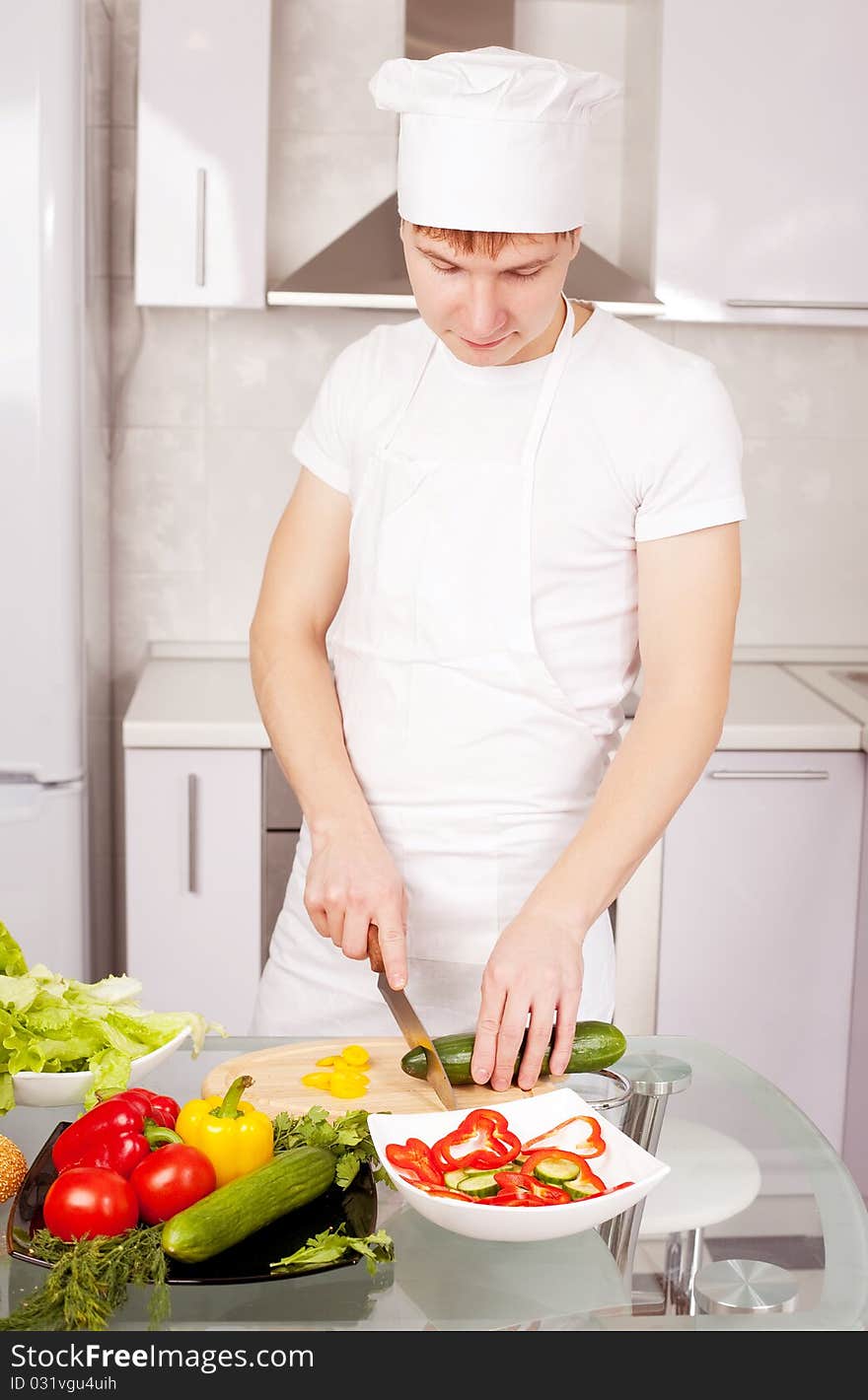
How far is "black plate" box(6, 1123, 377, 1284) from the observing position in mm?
803

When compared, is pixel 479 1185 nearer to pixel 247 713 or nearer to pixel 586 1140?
pixel 586 1140

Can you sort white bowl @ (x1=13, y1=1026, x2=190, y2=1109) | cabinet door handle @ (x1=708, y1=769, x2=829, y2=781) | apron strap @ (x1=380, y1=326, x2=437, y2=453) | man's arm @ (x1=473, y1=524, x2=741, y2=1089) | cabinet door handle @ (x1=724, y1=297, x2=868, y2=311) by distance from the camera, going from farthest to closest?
1. cabinet door handle @ (x1=724, y1=297, x2=868, y2=311)
2. cabinet door handle @ (x1=708, y1=769, x2=829, y2=781)
3. apron strap @ (x1=380, y1=326, x2=437, y2=453)
4. man's arm @ (x1=473, y1=524, x2=741, y2=1089)
5. white bowl @ (x1=13, y1=1026, x2=190, y2=1109)

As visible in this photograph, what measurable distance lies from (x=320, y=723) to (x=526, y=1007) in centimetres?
45

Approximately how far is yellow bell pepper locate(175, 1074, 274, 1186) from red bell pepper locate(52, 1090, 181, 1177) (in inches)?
0.5

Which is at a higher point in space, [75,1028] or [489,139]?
[489,139]

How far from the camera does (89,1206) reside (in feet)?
2.68

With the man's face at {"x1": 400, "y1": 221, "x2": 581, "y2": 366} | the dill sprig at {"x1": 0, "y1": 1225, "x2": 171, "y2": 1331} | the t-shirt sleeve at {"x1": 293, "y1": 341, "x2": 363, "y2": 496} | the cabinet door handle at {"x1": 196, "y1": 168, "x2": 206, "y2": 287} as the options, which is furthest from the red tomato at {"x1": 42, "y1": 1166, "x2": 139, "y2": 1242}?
the cabinet door handle at {"x1": 196, "y1": 168, "x2": 206, "y2": 287}

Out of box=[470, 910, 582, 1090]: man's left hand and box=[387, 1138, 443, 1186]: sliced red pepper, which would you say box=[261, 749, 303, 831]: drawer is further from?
box=[387, 1138, 443, 1186]: sliced red pepper

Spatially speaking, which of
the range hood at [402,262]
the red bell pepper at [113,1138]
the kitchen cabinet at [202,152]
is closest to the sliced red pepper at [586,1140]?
the red bell pepper at [113,1138]

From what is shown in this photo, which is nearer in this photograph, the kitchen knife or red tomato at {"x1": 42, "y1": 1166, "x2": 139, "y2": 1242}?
red tomato at {"x1": 42, "y1": 1166, "x2": 139, "y2": 1242}

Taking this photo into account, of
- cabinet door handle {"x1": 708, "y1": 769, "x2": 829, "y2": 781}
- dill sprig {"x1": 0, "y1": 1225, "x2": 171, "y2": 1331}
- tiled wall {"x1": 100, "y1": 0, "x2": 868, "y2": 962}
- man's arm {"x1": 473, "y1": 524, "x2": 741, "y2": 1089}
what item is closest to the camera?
dill sprig {"x1": 0, "y1": 1225, "x2": 171, "y2": 1331}

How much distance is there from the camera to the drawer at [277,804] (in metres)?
2.28

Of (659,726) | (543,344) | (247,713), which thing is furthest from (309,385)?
(659,726)
